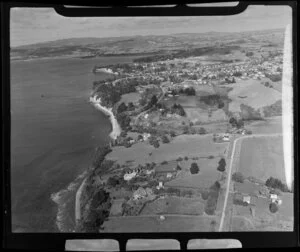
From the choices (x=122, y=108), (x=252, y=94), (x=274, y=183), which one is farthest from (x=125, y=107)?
(x=274, y=183)

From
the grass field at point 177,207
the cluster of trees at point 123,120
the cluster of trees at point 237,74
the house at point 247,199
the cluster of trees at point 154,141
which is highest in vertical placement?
the cluster of trees at point 237,74

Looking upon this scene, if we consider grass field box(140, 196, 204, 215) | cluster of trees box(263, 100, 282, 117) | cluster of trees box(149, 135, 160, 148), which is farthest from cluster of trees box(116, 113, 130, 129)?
cluster of trees box(263, 100, 282, 117)

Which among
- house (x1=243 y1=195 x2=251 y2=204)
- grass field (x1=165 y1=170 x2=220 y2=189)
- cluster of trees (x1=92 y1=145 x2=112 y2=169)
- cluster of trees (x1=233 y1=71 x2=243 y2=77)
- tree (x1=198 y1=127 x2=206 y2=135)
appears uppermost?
cluster of trees (x1=233 y1=71 x2=243 y2=77)

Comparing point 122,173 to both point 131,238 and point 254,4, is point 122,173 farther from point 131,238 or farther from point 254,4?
point 254,4

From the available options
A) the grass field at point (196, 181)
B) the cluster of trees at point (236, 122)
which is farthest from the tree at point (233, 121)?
the grass field at point (196, 181)

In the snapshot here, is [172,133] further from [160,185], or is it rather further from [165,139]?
[160,185]

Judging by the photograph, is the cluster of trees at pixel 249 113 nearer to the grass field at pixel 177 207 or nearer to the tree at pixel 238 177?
the tree at pixel 238 177

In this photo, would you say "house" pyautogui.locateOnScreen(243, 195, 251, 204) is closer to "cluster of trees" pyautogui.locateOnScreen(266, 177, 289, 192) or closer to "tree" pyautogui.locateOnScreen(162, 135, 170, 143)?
"cluster of trees" pyautogui.locateOnScreen(266, 177, 289, 192)
